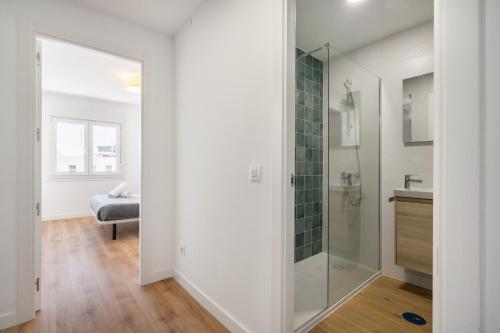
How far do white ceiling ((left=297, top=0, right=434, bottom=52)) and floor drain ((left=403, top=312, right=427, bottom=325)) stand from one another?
2588mm

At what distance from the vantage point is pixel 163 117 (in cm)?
248

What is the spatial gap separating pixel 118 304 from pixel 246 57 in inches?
90.8

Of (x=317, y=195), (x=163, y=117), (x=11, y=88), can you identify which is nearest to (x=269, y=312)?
(x=317, y=195)

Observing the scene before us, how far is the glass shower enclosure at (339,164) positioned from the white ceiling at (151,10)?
1.22 meters

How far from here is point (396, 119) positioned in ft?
8.16

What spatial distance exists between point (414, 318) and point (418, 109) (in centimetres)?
191

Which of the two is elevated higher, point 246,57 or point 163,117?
point 246,57

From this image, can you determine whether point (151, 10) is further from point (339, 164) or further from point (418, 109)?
point (418, 109)

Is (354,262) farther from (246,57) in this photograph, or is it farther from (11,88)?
(11,88)

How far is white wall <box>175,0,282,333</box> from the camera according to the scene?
1.47 meters

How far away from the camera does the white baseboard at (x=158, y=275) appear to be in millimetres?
2357

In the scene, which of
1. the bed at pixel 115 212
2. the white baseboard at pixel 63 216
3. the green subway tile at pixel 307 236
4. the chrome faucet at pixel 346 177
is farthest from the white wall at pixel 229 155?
the white baseboard at pixel 63 216

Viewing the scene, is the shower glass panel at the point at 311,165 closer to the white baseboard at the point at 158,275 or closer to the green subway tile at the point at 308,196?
the green subway tile at the point at 308,196

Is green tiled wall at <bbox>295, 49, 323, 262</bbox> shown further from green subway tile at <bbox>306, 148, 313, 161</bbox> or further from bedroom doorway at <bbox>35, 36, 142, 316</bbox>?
bedroom doorway at <bbox>35, 36, 142, 316</bbox>
